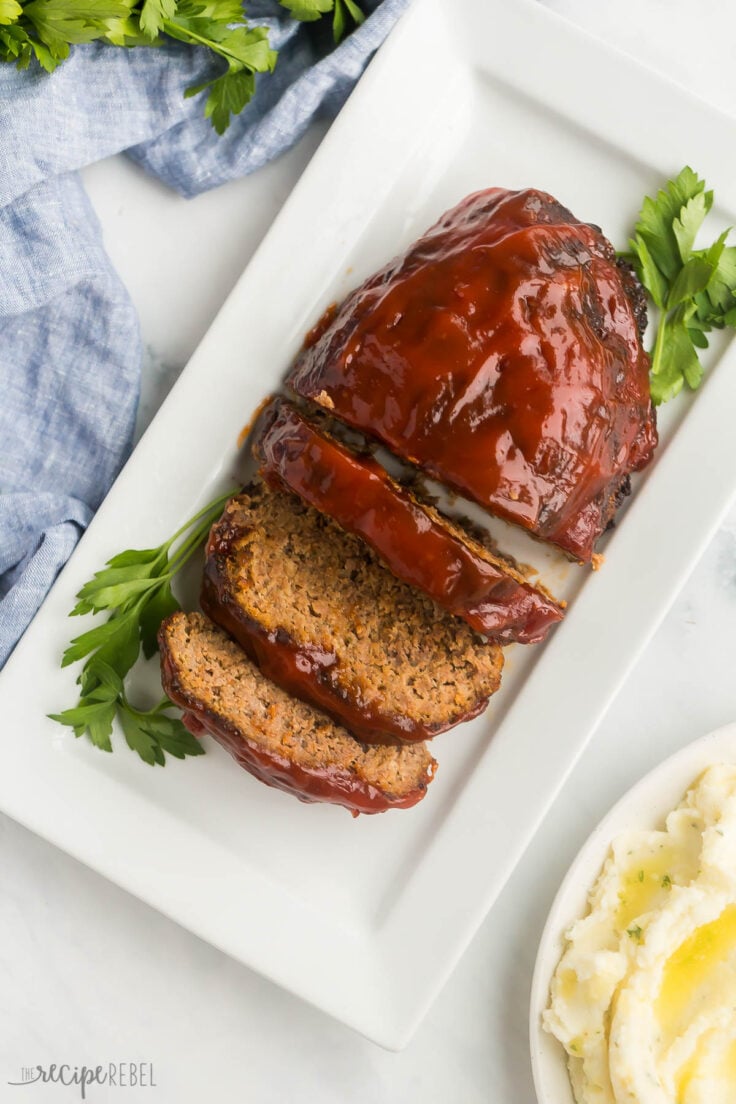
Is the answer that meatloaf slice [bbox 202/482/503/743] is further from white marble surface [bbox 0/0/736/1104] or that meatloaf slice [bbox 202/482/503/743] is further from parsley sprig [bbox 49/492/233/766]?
white marble surface [bbox 0/0/736/1104]

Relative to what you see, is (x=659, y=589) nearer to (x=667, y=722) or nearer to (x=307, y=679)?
(x=667, y=722)

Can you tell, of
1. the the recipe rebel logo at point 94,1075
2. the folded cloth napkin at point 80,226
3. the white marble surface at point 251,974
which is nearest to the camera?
the folded cloth napkin at point 80,226

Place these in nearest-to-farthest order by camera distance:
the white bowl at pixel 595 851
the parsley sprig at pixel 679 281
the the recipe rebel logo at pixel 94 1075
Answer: the parsley sprig at pixel 679 281 → the white bowl at pixel 595 851 → the the recipe rebel logo at pixel 94 1075

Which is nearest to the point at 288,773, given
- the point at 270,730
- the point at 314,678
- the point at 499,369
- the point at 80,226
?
the point at 270,730

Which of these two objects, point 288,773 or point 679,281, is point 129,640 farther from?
point 679,281

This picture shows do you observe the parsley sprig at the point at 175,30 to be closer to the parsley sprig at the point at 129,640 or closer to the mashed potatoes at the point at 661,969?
the parsley sprig at the point at 129,640

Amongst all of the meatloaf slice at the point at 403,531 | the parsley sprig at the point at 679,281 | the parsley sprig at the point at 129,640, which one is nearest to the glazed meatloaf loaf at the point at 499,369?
the meatloaf slice at the point at 403,531
